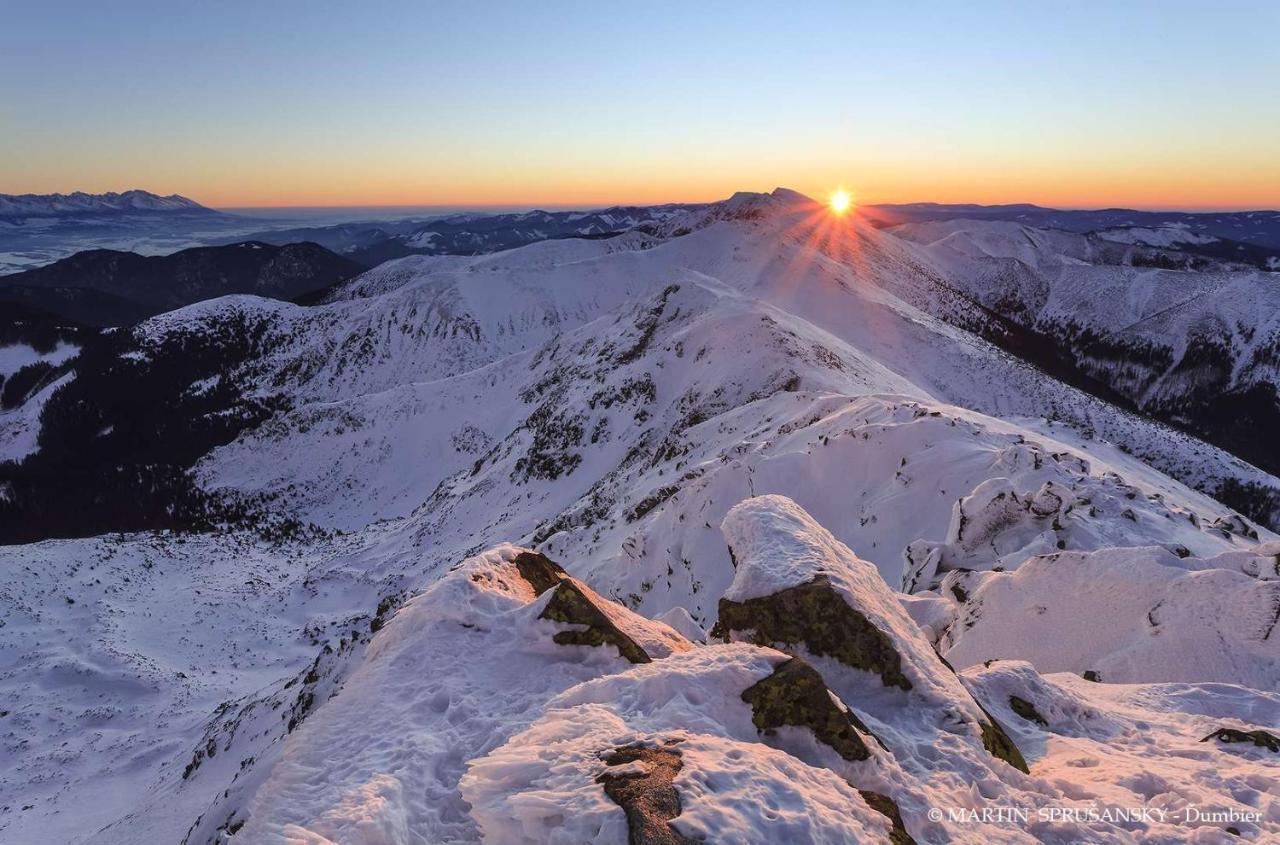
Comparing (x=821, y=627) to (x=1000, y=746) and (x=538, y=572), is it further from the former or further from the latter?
(x=538, y=572)

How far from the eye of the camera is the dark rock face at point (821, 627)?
9172mm

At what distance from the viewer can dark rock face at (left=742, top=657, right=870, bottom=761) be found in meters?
7.06

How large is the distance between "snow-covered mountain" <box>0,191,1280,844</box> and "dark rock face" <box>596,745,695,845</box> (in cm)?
3

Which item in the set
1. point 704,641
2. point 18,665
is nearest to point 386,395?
point 18,665

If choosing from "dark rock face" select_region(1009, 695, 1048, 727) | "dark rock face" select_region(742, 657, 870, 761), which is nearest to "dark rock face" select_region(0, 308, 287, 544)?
"dark rock face" select_region(742, 657, 870, 761)

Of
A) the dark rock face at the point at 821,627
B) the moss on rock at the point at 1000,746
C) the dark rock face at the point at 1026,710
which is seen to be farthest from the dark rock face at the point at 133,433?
the moss on rock at the point at 1000,746

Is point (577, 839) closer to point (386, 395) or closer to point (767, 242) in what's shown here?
point (386, 395)

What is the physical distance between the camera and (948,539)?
59.1 feet

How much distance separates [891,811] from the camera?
21.2 feet

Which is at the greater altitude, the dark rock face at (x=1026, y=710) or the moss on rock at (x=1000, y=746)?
the moss on rock at (x=1000, y=746)

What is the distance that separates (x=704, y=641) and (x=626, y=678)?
6498 millimetres

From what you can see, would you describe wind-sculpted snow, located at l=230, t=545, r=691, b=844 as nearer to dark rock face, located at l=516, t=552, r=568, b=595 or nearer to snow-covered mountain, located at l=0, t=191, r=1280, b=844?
snow-covered mountain, located at l=0, t=191, r=1280, b=844

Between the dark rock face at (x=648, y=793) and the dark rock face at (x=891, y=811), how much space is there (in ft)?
7.47

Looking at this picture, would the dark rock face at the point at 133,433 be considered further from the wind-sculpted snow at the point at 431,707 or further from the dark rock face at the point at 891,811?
the dark rock face at the point at 891,811
